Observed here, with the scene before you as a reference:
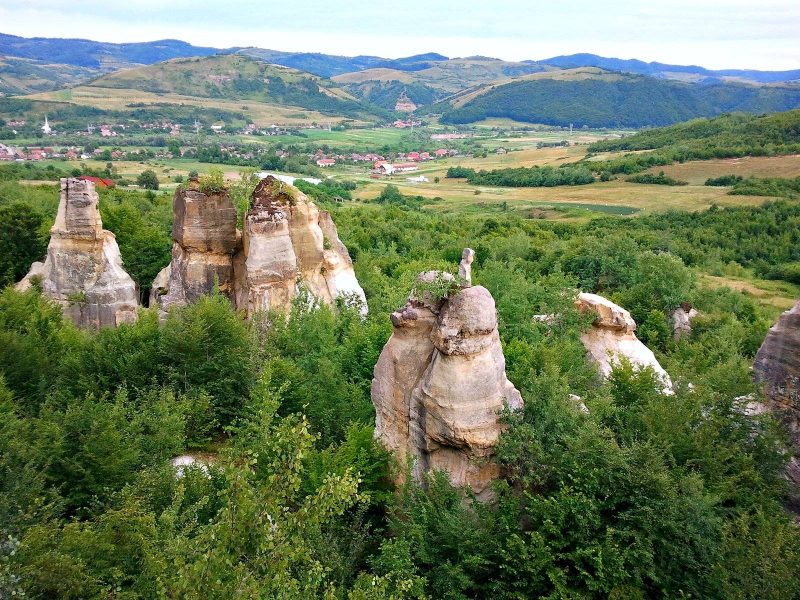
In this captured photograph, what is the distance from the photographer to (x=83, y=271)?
2817 centimetres

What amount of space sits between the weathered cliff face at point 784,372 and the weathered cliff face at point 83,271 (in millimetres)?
25803

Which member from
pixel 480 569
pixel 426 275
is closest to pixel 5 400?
pixel 426 275

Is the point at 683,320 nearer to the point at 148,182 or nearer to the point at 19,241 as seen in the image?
the point at 19,241

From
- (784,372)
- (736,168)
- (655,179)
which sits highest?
(736,168)

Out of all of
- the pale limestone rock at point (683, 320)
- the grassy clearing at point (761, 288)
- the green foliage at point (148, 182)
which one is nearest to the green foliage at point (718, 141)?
the grassy clearing at point (761, 288)

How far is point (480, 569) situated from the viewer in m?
12.5

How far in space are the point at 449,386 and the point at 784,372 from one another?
960 centimetres

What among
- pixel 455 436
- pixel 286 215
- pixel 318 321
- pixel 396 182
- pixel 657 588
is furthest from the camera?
pixel 396 182

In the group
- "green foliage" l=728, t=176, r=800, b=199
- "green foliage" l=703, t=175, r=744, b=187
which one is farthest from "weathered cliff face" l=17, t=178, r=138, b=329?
"green foliage" l=703, t=175, r=744, b=187

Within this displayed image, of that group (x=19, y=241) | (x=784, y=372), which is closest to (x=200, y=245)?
(x=19, y=241)

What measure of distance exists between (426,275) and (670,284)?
91.0 feet

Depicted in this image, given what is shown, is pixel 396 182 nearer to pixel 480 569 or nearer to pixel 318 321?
pixel 318 321

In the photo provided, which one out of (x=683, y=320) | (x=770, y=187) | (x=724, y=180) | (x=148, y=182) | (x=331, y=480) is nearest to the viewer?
(x=331, y=480)

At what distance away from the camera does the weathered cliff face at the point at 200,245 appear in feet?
85.9
